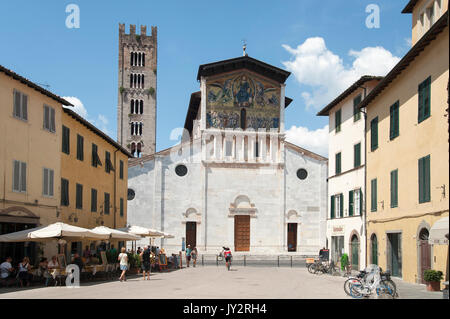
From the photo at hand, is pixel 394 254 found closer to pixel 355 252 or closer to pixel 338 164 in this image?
pixel 355 252

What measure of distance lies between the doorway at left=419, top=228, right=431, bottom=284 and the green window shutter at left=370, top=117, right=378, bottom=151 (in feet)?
21.6

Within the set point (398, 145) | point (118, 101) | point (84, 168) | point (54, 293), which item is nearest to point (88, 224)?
point (84, 168)

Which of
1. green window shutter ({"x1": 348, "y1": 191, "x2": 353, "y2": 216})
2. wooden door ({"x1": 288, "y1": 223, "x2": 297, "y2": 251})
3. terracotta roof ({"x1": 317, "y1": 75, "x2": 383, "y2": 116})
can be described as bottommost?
wooden door ({"x1": 288, "y1": 223, "x2": 297, "y2": 251})

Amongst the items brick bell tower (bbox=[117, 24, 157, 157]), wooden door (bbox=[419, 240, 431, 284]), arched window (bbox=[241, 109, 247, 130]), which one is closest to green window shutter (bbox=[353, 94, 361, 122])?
wooden door (bbox=[419, 240, 431, 284])

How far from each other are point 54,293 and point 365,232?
1593 cm

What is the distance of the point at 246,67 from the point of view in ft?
179

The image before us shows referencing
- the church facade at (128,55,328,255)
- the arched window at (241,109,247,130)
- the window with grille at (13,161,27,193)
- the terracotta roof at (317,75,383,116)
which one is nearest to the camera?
the window with grille at (13,161,27,193)

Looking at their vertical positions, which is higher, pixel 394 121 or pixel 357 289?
pixel 394 121

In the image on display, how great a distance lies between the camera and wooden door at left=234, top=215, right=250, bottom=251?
174 ft

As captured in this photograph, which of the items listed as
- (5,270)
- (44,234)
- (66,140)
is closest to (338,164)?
(66,140)

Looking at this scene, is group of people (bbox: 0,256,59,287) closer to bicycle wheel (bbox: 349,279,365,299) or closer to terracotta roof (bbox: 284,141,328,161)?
bicycle wheel (bbox: 349,279,365,299)

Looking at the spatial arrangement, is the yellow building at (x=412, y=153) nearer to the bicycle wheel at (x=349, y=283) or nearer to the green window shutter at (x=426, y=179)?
the green window shutter at (x=426, y=179)

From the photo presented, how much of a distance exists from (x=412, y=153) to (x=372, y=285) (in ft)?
23.6
